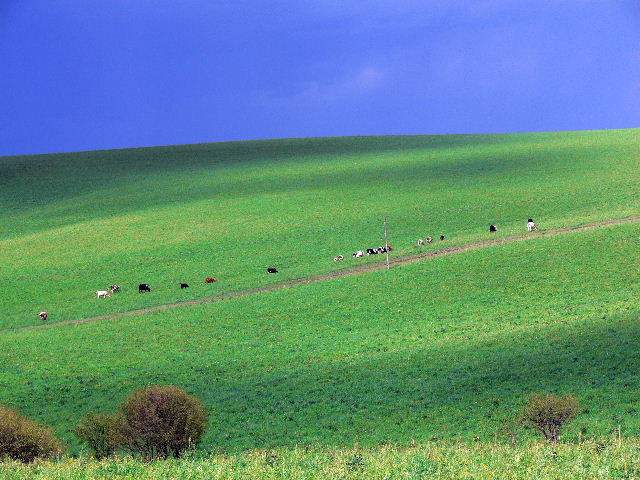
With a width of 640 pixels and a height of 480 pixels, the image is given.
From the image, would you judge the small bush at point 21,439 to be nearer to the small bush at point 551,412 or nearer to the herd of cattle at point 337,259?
the small bush at point 551,412

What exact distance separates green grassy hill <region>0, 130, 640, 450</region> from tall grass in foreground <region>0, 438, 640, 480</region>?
9665mm

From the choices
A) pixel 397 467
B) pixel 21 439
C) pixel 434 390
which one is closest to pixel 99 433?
pixel 21 439

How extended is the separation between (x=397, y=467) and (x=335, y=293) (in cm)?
3372

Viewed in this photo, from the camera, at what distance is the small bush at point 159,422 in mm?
21500

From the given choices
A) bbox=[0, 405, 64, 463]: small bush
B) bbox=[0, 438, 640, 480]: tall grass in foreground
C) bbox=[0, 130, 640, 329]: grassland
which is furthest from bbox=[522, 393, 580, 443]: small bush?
bbox=[0, 130, 640, 329]: grassland

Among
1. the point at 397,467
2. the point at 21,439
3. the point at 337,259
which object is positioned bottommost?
the point at 21,439

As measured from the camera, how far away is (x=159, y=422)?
70.4 ft

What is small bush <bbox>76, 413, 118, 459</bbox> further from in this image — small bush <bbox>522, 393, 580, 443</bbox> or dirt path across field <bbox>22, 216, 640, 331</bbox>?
dirt path across field <bbox>22, 216, 640, 331</bbox>

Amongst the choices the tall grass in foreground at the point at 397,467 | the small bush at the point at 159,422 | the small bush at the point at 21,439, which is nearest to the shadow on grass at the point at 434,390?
the small bush at the point at 159,422

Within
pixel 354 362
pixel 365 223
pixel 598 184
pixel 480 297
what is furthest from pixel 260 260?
pixel 598 184

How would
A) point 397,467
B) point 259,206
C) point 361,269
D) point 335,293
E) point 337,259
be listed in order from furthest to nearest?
1. point 259,206
2. point 337,259
3. point 361,269
4. point 335,293
5. point 397,467

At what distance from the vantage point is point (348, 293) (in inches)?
1868

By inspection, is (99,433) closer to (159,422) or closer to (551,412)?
(159,422)

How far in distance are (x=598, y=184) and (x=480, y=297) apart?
32.4 m
